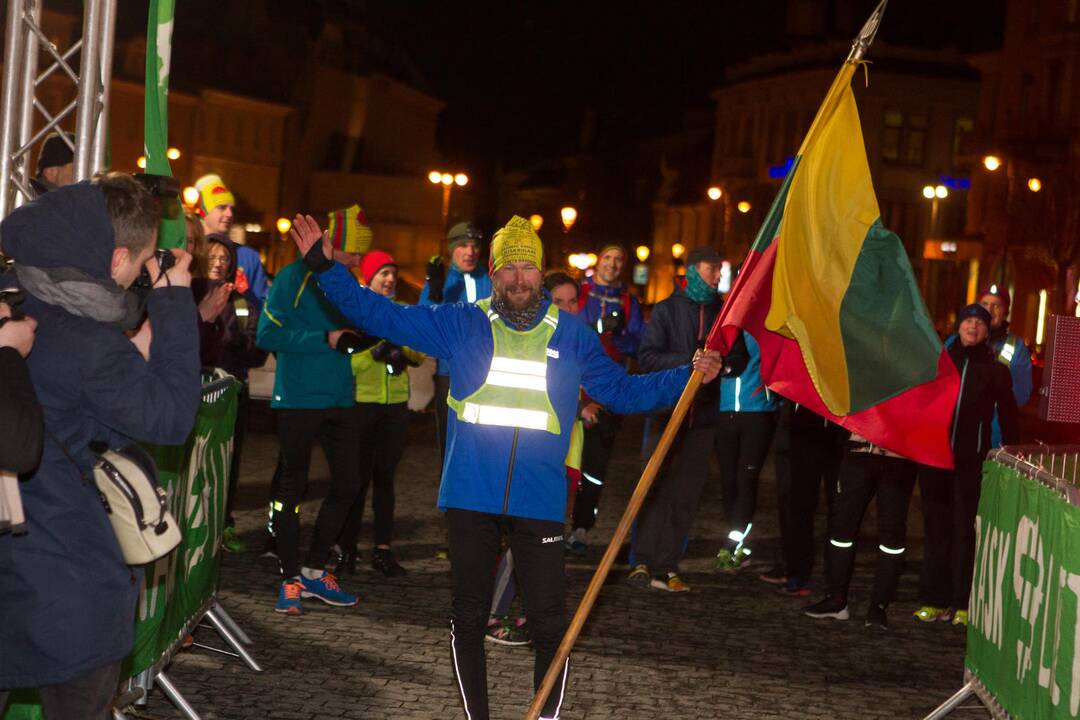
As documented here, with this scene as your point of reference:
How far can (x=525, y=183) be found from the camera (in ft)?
383

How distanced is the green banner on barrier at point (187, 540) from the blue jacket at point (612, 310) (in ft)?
15.1

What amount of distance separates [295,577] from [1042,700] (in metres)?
4.86

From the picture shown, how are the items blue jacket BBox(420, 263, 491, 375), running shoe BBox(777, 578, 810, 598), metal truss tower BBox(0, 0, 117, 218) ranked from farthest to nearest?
1. blue jacket BBox(420, 263, 491, 375)
2. running shoe BBox(777, 578, 810, 598)
3. metal truss tower BBox(0, 0, 117, 218)

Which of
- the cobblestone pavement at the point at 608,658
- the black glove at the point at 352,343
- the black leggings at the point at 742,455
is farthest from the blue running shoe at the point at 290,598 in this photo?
the black leggings at the point at 742,455

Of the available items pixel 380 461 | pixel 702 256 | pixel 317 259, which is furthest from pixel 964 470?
pixel 317 259

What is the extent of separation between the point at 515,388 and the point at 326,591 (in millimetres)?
3466

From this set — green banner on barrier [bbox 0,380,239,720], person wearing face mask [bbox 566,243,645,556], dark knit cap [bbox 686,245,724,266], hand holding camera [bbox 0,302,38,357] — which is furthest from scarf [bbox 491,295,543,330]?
person wearing face mask [bbox 566,243,645,556]

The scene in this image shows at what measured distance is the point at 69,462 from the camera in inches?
159

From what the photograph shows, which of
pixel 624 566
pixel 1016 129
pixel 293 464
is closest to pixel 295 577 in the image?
pixel 293 464

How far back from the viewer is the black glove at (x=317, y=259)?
6141 millimetres

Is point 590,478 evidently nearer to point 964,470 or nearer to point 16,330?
point 964,470

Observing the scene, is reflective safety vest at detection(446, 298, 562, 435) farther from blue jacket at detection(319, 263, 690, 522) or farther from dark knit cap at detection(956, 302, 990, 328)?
dark knit cap at detection(956, 302, 990, 328)

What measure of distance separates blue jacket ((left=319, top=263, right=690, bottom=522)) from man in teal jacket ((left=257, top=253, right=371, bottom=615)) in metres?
2.88

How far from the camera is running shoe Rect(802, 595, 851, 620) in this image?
32.4ft
